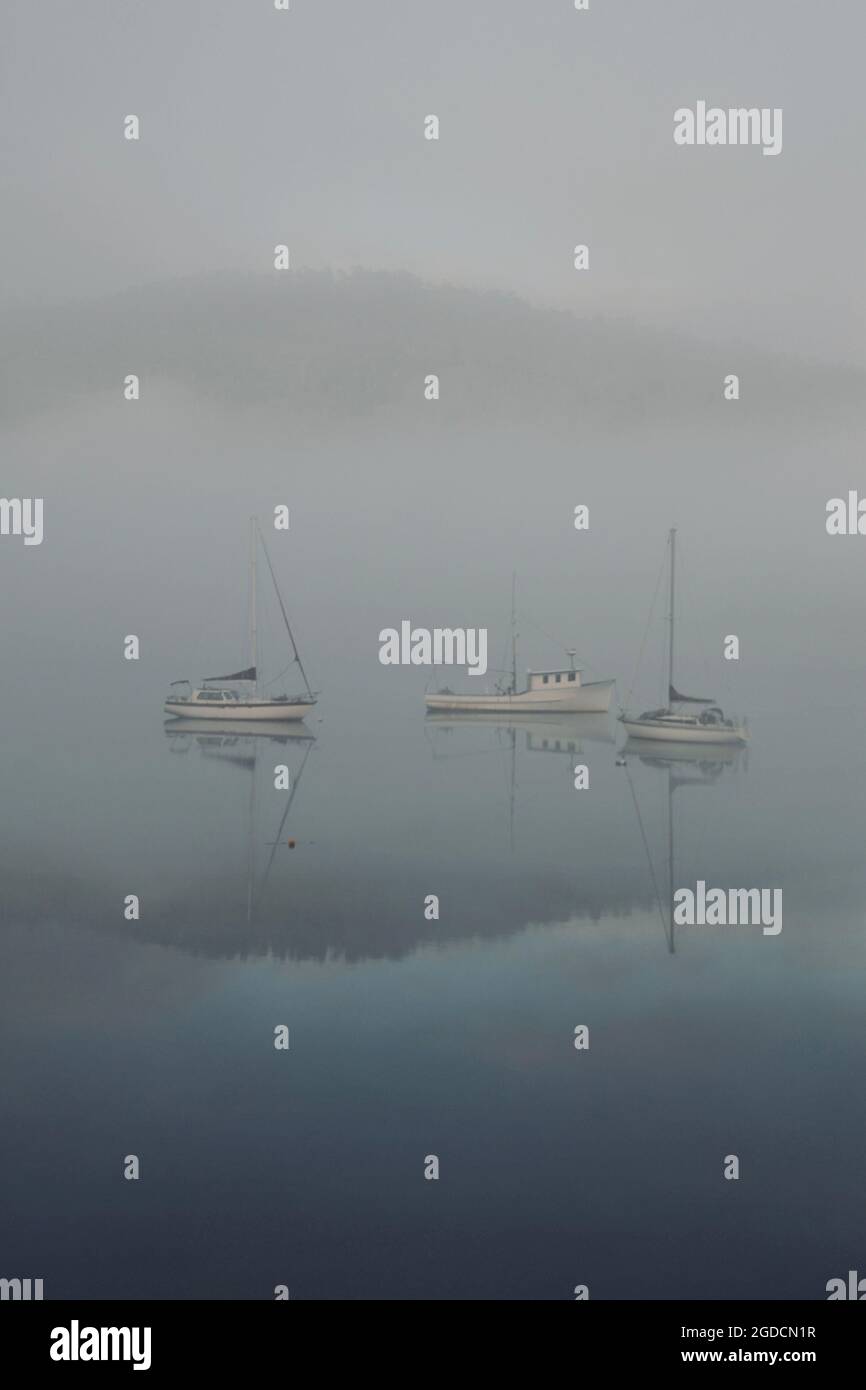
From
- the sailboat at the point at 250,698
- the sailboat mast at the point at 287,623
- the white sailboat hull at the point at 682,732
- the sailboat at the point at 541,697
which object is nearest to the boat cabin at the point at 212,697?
the sailboat at the point at 250,698

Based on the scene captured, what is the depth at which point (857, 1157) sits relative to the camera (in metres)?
3.39

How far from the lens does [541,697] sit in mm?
3486

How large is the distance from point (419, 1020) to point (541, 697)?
32.8 inches

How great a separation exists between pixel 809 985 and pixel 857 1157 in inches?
16.5

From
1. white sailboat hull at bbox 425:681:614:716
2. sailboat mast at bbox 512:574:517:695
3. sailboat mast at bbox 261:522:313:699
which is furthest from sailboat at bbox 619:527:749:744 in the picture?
sailboat mast at bbox 261:522:313:699

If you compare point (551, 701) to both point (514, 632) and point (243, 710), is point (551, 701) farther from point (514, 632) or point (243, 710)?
point (243, 710)

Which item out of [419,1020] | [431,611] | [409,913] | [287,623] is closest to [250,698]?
[287,623]

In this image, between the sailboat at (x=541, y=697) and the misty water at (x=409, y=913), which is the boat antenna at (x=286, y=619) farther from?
the sailboat at (x=541, y=697)

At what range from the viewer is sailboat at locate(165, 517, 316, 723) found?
3480mm

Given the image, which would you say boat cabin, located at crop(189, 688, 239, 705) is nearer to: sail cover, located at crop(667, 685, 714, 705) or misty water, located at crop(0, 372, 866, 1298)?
misty water, located at crop(0, 372, 866, 1298)

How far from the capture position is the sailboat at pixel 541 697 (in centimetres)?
348

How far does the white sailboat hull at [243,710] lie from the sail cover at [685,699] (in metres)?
0.87

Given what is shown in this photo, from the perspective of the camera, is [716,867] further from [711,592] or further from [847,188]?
[847,188]
